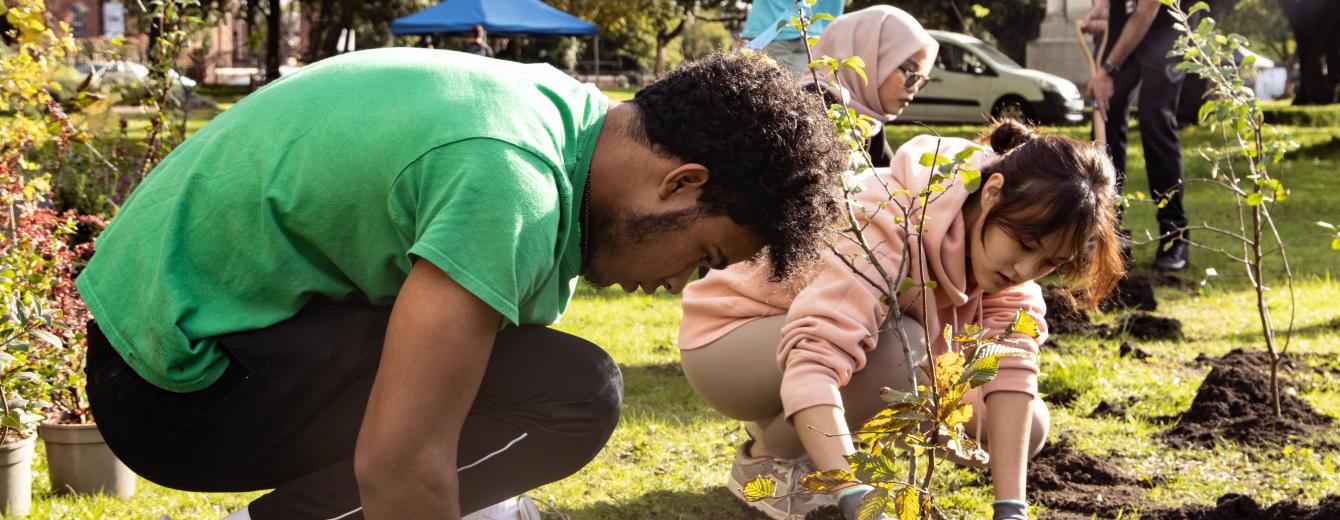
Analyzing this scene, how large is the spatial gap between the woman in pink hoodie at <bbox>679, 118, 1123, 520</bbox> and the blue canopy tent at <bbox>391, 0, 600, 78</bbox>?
1897 centimetres

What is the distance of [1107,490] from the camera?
319cm

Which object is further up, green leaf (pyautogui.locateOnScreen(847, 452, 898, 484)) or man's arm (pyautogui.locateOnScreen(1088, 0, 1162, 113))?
man's arm (pyautogui.locateOnScreen(1088, 0, 1162, 113))

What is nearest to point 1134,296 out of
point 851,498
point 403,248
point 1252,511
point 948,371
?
point 1252,511

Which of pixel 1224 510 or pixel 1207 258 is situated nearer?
pixel 1224 510

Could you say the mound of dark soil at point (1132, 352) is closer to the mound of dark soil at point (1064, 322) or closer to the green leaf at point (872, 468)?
the mound of dark soil at point (1064, 322)

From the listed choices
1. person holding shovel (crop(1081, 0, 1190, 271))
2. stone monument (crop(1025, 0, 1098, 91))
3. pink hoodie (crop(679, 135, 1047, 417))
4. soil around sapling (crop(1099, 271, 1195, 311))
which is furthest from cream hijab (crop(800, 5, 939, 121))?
stone monument (crop(1025, 0, 1098, 91))

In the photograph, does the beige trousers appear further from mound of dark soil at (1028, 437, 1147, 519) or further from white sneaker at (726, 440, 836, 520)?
mound of dark soil at (1028, 437, 1147, 519)

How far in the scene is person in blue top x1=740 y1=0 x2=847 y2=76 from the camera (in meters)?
4.97

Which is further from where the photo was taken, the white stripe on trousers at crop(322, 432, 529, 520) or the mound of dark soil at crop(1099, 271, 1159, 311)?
the mound of dark soil at crop(1099, 271, 1159, 311)

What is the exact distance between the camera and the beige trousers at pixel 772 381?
2916 millimetres

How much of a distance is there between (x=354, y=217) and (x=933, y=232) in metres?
1.29

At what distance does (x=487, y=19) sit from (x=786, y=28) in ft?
58.0

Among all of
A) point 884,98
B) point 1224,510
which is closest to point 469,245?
point 1224,510

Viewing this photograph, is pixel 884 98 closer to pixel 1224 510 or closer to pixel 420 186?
pixel 1224 510
